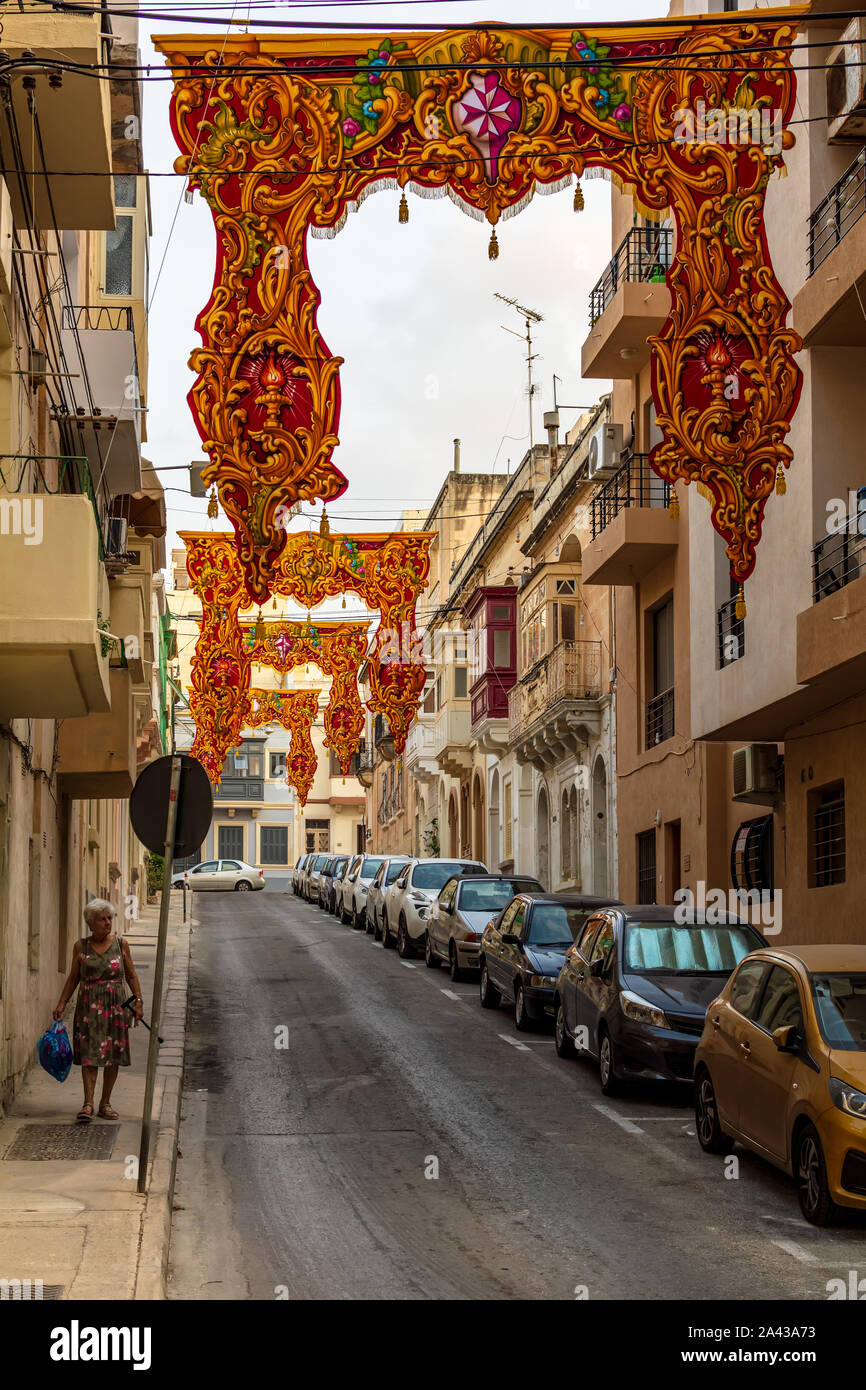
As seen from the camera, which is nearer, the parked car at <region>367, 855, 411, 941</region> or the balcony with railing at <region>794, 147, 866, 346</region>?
the balcony with railing at <region>794, 147, 866, 346</region>

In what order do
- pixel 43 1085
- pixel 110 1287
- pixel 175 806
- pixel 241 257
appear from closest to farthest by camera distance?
pixel 110 1287
pixel 175 806
pixel 241 257
pixel 43 1085

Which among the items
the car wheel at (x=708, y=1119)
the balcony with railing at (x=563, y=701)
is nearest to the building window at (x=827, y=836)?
the car wheel at (x=708, y=1119)

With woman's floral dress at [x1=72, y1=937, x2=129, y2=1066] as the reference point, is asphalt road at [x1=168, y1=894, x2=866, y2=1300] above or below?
below

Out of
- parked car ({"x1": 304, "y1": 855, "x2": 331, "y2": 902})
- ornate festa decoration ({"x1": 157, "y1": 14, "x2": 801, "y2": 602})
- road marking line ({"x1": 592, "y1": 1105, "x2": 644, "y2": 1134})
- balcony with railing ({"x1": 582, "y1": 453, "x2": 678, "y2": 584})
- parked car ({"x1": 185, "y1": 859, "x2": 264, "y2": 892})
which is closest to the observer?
ornate festa decoration ({"x1": 157, "y1": 14, "x2": 801, "y2": 602})

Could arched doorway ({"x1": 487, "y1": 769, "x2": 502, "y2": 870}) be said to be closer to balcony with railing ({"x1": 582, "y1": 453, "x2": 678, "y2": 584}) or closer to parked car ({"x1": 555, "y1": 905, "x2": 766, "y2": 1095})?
balcony with railing ({"x1": 582, "y1": 453, "x2": 678, "y2": 584})

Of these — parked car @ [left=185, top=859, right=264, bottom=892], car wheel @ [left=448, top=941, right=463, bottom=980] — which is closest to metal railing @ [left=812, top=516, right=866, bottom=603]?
car wheel @ [left=448, top=941, right=463, bottom=980]

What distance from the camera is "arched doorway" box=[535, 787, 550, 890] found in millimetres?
40688

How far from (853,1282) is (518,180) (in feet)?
26.3

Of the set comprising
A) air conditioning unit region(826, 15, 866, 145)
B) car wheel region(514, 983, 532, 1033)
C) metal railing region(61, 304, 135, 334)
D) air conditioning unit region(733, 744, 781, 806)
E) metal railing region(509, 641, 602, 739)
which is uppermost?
air conditioning unit region(826, 15, 866, 145)

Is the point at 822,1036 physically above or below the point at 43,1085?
above

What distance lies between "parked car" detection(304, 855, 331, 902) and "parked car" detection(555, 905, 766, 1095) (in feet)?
123

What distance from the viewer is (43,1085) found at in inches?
632

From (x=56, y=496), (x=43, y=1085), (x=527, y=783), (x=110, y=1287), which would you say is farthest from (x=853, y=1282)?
(x=527, y=783)

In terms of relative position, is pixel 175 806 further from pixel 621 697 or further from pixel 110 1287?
pixel 621 697
